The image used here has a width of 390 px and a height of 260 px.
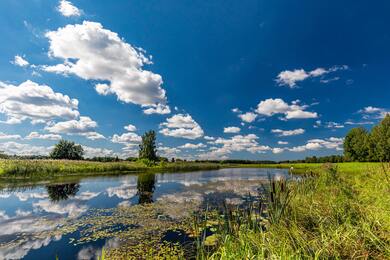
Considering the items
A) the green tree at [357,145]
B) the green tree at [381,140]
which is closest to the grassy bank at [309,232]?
the green tree at [381,140]

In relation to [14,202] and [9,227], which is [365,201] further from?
[14,202]

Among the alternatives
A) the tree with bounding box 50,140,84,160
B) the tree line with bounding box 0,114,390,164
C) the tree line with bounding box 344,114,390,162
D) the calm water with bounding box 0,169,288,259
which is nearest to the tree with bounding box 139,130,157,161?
the tree line with bounding box 0,114,390,164

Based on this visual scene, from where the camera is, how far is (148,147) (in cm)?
6744

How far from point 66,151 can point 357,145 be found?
3471 inches

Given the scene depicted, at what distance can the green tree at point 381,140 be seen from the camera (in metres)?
52.5

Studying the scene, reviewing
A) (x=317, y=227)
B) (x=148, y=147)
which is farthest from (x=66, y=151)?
(x=317, y=227)

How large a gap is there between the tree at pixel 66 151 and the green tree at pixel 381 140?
282ft

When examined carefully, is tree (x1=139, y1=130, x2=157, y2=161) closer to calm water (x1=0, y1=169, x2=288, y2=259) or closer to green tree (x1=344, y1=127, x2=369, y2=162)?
calm water (x1=0, y1=169, x2=288, y2=259)

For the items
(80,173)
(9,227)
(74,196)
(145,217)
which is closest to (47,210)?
(9,227)

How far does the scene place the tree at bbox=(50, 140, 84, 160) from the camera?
2974 inches

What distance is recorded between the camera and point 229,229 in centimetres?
551

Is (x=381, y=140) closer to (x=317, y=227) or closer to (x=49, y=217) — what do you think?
(x=317, y=227)

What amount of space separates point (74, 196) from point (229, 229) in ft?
50.8

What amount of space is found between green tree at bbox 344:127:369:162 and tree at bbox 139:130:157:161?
185 ft
